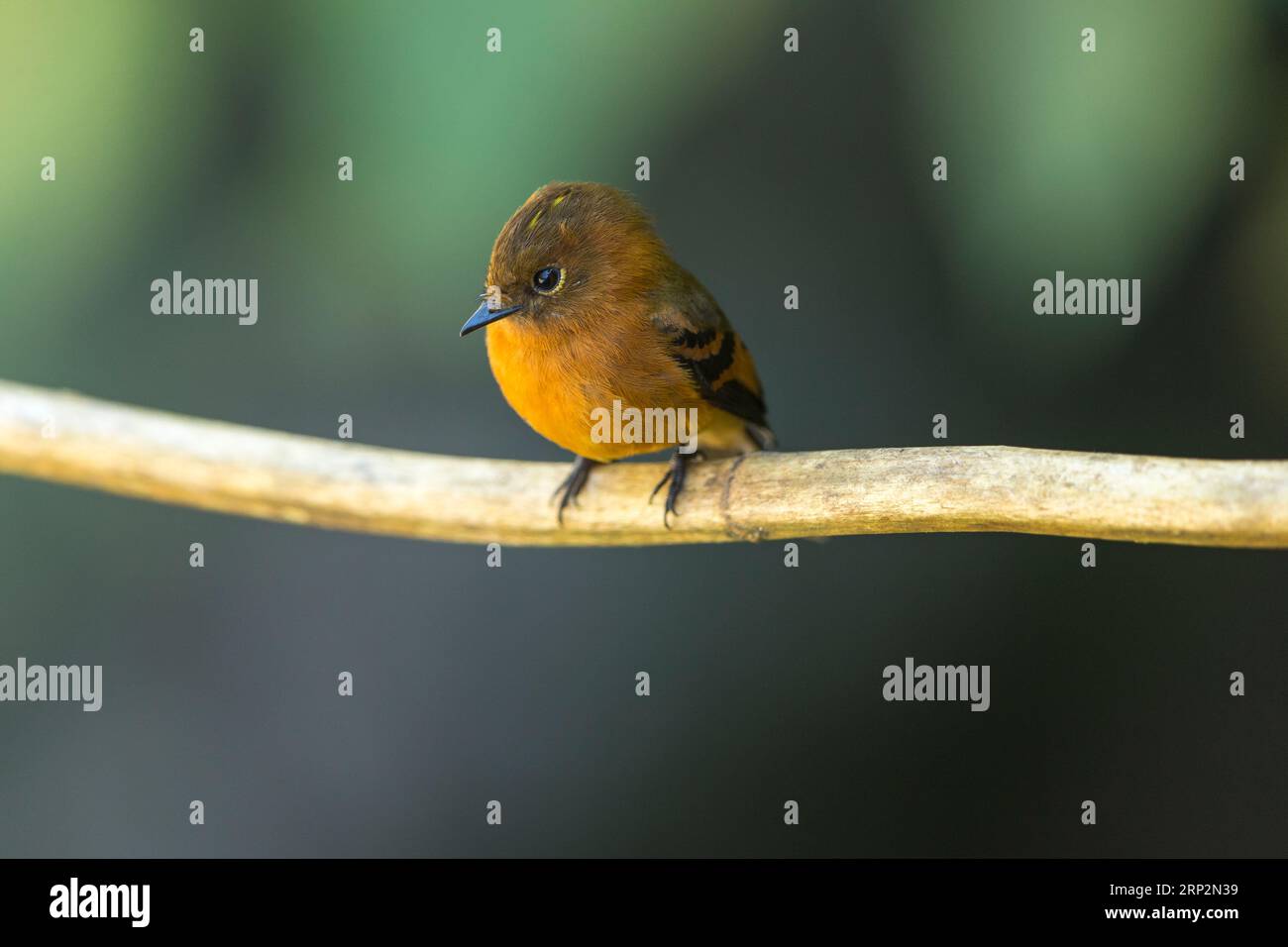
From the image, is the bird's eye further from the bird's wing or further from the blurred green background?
the blurred green background

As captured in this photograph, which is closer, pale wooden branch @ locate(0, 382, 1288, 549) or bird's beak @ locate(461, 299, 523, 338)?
pale wooden branch @ locate(0, 382, 1288, 549)

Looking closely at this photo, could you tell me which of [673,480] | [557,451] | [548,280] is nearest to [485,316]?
[548,280]

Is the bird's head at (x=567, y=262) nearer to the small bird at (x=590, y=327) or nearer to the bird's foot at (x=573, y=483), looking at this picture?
the small bird at (x=590, y=327)

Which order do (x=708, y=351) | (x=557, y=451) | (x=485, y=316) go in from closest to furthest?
(x=485, y=316)
(x=708, y=351)
(x=557, y=451)

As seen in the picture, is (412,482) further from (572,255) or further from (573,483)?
(572,255)

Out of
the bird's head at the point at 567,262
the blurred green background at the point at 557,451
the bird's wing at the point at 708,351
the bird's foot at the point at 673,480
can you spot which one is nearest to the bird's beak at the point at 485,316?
the bird's head at the point at 567,262

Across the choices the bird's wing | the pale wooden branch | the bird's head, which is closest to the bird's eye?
the bird's head
